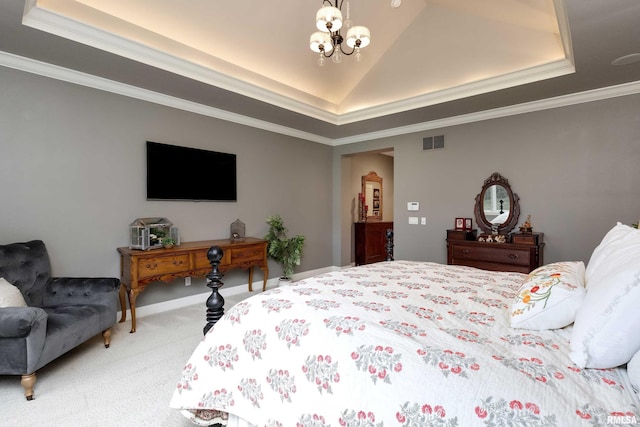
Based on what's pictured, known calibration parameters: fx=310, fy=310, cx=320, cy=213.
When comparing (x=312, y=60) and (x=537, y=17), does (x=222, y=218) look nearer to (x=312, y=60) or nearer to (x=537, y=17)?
(x=312, y=60)

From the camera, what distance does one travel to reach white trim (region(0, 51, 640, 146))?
294cm

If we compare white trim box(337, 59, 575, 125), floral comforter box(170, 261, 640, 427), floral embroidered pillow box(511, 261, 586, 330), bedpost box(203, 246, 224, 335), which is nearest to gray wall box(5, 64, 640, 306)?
white trim box(337, 59, 575, 125)

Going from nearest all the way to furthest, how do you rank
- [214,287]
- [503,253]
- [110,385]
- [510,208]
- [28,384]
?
[214,287] < [28,384] < [110,385] < [503,253] < [510,208]

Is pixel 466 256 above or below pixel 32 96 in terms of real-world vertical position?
below

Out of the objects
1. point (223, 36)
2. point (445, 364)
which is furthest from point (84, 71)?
point (445, 364)

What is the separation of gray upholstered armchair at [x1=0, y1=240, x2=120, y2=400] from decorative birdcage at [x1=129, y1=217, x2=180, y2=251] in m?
0.58

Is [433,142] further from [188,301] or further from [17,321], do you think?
[17,321]

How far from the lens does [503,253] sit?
379 cm

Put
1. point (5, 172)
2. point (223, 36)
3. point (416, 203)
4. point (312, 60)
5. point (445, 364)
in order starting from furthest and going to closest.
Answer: point (416, 203) → point (312, 60) → point (223, 36) → point (5, 172) → point (445, 364)

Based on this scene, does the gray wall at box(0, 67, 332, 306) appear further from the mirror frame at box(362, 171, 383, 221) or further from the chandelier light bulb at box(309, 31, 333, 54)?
the mirror frame at box(362, 171, 383, 221)

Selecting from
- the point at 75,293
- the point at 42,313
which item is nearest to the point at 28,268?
the point at 75,293

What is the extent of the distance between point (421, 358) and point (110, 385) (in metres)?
2.30

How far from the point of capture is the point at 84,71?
10.2ft

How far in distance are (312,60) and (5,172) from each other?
350 centimetres
